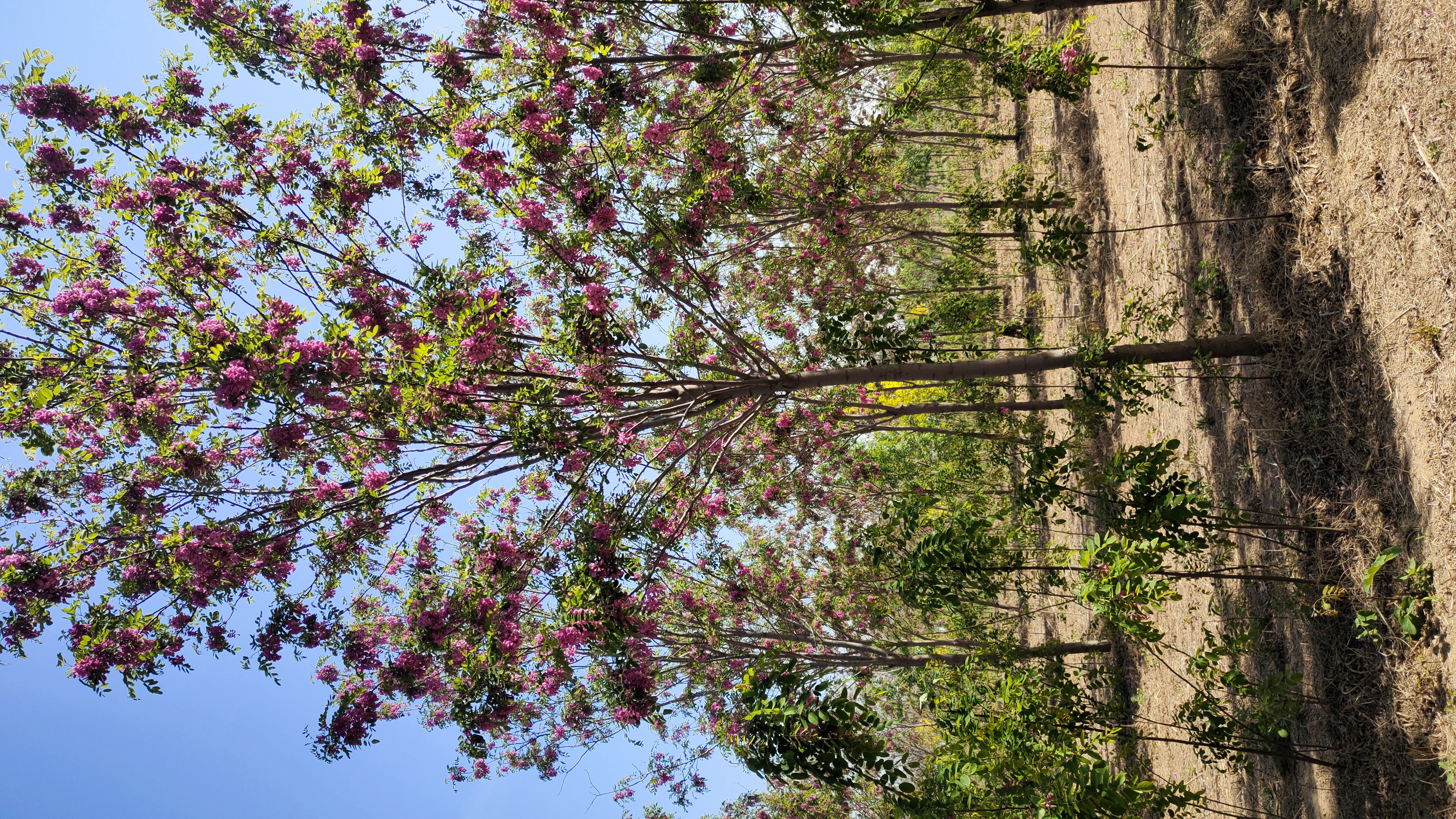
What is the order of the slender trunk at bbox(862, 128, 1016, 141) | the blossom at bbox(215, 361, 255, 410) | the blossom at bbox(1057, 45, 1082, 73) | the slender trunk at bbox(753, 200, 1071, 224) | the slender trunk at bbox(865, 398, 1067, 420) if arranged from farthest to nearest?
the slender trunk at bbox(865, 398, 1067, 420), the slender trunk at bbox(862, 128, 1016, 141), the slender trunk at bbox(753, 200, 1071, 224), the blossom at bbox(1057, 45, 1082, 73), the blossom at bbox(215, 361, 255, 410)

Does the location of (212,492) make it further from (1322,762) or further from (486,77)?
(1322,762)

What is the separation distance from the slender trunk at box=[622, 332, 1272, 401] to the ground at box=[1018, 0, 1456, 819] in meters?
0.21

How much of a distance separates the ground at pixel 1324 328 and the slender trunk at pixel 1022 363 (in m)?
0.21

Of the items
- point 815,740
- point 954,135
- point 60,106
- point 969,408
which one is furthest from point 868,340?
point 60,106

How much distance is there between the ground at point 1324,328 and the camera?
4324 millimetres

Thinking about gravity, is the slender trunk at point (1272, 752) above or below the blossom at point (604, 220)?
below

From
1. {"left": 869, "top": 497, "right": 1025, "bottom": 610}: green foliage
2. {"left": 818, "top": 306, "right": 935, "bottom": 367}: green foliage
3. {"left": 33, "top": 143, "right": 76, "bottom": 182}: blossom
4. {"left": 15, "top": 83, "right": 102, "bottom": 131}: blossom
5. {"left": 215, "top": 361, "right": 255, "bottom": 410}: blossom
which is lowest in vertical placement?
{"left": 869, "top": 497, "right": 1025, "bottom": 610}: green foliage

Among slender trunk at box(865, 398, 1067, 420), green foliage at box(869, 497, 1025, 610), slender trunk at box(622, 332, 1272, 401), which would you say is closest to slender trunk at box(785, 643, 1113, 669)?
green foliage at box(869, 497, 1025, 610)

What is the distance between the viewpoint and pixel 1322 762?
5.01m

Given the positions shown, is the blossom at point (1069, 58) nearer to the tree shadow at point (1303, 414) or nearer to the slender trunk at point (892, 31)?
the slender trunk at point (892, 31)

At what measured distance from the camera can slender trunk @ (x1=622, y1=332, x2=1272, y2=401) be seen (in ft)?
18.5

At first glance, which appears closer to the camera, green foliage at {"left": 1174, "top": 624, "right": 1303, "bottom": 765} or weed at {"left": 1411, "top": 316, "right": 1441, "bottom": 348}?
weed at {"left": 1411, "top": 316, "right": 1441, "bottom": 348}

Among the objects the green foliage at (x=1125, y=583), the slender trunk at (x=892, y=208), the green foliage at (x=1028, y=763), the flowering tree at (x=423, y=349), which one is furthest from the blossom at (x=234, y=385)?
the green foliage at (x=1125, y=583)

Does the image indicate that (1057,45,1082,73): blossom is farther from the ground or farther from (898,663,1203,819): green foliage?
(898,663,1203,819): green foliage
